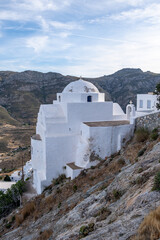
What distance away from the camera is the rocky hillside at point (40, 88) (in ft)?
243

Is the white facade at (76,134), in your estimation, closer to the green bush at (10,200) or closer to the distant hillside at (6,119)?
the green bush at (10,200)

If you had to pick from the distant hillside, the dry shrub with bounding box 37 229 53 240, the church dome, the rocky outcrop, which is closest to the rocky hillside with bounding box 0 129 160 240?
the dry shrub with bounding box 37 229 53 240

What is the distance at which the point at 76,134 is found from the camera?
16484mm

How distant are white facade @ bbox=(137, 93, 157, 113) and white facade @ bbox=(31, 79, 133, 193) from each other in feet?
19.9

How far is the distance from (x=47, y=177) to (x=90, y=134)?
490cm

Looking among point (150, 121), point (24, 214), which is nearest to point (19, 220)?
point (24, 214)

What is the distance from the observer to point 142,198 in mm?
4984

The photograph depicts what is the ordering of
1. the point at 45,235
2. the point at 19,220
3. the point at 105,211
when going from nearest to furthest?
1. the point at 105,211
2. the point at 45,235
3. the point at 19,220

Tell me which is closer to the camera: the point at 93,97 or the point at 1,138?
the point at 93,97

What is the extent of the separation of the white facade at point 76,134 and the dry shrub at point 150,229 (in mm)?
11241

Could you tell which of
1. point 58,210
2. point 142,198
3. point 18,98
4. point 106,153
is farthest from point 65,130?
point 18,98

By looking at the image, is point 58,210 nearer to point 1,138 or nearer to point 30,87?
point 1,138

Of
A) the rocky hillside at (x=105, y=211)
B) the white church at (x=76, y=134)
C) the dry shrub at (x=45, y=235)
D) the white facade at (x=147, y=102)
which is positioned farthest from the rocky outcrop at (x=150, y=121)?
the dry shrub at (x=45, y=235)

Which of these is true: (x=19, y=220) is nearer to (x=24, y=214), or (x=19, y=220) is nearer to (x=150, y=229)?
(x=24, y=214)
